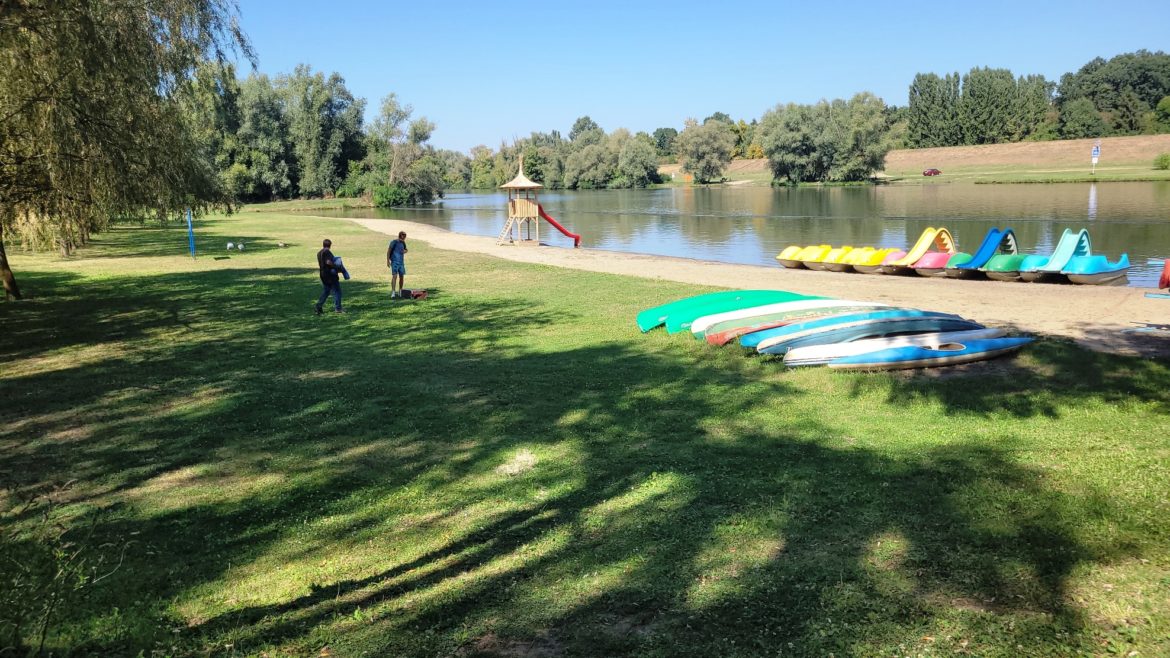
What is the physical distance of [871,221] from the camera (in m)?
44.8

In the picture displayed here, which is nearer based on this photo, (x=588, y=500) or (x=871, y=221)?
(x=588, y=500)

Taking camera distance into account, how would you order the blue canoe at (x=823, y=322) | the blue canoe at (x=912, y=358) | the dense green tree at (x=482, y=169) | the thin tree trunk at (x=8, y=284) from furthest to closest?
the dense green tree at (x=482, y=169), the thin tree trunk at (x=8, y=284), the blue canoe at (x=823, y=322), the blue canoe at (x=912, y=358)

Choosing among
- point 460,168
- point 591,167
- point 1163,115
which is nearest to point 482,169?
point 460,168

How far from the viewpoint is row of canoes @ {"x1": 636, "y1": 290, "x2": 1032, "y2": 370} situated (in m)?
9.66

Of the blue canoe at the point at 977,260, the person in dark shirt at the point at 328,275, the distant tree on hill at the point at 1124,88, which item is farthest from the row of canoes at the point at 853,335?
the distant tree on hill at the point at 1124,88

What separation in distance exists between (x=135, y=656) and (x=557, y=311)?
11577mm

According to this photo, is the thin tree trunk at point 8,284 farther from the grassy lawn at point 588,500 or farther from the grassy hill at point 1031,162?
the grassy hill at point 1031,162

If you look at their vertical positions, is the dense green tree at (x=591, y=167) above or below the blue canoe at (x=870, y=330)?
above

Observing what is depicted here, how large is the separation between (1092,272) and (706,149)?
95484mm

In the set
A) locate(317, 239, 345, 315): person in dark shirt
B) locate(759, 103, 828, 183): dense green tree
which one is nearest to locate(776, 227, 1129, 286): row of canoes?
locate(317, 239, 345, 315): person in dark shirt

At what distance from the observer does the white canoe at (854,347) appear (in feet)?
32.0

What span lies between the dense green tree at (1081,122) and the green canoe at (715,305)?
370 feet

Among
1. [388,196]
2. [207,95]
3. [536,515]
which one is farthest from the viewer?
[388,196]

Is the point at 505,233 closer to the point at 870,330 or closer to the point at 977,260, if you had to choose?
the point at 977,260
